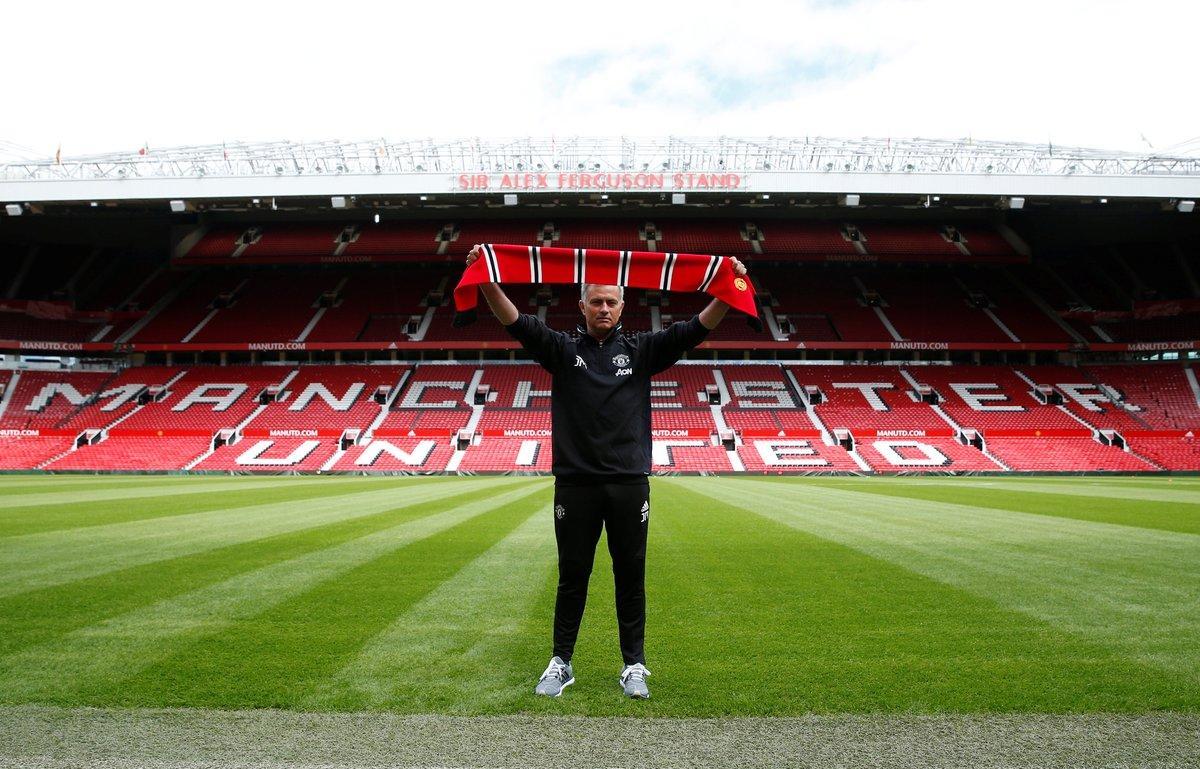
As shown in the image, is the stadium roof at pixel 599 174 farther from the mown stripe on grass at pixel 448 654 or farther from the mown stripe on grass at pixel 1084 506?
the mown stripe on grass at pixel 448 654

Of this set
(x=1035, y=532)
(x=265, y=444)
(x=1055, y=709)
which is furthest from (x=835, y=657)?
(x=265, y=444)

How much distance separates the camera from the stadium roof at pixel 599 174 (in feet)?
105

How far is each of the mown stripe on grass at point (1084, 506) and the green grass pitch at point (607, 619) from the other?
28.1 inches

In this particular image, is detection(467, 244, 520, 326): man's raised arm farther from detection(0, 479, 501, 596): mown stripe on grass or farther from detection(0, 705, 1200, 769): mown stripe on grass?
detection(0, 479, 501, 596): mown stripe on grass

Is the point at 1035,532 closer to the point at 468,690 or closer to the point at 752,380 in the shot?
the point at 468,690

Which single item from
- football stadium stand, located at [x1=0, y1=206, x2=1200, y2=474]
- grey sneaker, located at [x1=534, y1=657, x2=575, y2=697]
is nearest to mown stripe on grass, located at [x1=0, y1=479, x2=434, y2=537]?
grey sneaker, located at [x1=534, y1=657, x2=575, y2=697]

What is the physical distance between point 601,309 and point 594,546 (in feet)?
4.24

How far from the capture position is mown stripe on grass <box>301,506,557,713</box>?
3.57 m

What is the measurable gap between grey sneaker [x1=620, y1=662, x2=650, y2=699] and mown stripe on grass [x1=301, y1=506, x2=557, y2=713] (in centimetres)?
53

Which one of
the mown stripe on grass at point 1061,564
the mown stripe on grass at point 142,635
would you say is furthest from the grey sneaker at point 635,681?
the mown stripe on grass at point 1061,564

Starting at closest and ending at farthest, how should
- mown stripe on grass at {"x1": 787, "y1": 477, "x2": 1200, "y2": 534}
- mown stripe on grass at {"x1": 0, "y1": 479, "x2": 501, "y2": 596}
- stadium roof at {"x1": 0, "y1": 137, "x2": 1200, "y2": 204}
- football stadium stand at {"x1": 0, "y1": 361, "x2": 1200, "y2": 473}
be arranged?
mown stripe on grass at {"x1": 0, "y1": 479, "x2": 501, "y2": 596} → mown stripe on grass at {"x1": 787, "y1": 477, "x2": 1200, "y2": 534} → stadium roof at {"x1": 0, "y1": 137, "x2": 1200, "y2": 204} → football stadium stand at {"x1": 0, "y1": 361, "x2": 1200, "y2": 473}

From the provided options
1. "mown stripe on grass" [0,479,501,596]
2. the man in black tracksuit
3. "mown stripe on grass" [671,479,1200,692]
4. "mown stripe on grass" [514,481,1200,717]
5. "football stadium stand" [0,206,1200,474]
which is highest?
"football stadium stand" [0,206,1200,474]

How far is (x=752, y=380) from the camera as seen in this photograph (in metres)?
40.3

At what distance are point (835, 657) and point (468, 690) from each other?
6.93 feet
